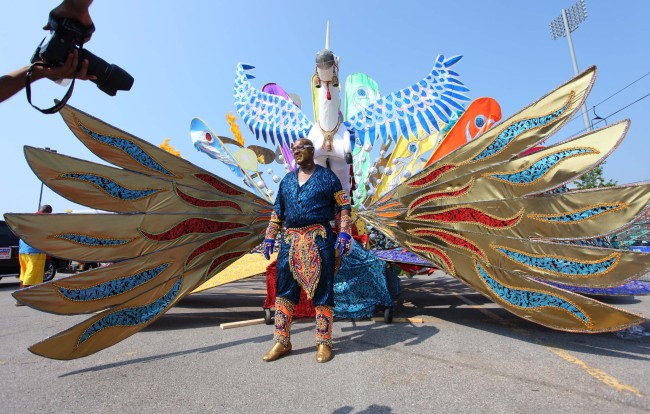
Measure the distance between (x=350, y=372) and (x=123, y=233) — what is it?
2.11m

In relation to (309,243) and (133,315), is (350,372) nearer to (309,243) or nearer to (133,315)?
(309,243)

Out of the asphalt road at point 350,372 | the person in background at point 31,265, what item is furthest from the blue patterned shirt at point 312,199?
the person in background at point 31,265

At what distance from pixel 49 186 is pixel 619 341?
4.74 metres

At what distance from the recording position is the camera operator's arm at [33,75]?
105 cm

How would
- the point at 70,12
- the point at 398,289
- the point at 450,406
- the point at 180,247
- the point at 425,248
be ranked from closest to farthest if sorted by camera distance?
the point at 70,12 → the point at 450,406 → the point at 180,247 → the point at 425,248 → the point at 398,289

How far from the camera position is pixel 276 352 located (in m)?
2.80

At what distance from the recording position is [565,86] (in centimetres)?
286

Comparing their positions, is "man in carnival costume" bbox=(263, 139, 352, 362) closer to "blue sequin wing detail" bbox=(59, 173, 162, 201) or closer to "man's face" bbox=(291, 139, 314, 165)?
"man's face" bbox=(291, 139, 314, 165)

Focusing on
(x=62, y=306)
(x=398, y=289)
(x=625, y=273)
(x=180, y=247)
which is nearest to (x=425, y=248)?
(x=398, y=289)

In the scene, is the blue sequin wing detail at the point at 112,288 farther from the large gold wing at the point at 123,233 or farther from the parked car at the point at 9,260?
the parked car at the point at 9,260

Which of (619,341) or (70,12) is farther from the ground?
(70,12)

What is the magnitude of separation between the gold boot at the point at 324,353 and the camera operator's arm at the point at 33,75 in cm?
236

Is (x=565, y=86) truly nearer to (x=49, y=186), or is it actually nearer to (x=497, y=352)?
(x=497, y=352)

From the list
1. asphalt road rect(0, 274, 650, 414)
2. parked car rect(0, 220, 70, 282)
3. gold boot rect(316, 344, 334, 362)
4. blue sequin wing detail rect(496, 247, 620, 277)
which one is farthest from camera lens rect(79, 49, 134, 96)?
parked car rect(0, 220, 70, 282)
